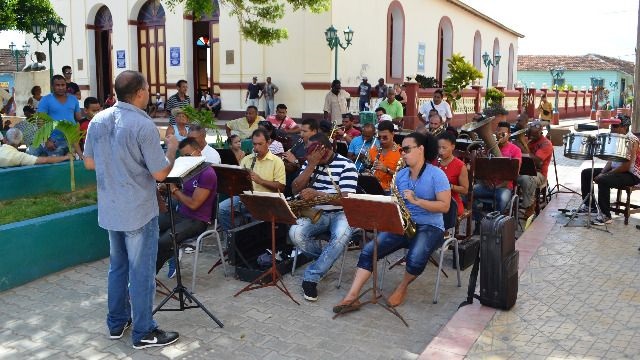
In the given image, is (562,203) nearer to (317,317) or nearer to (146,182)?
(317,317)

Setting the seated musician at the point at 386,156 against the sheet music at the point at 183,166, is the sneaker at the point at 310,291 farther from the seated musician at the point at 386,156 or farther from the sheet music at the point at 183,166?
the seated musician at the point at 386,156

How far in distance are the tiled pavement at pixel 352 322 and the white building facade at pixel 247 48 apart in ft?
45.5

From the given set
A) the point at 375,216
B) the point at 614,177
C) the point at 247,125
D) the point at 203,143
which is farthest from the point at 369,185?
the point at 247,125

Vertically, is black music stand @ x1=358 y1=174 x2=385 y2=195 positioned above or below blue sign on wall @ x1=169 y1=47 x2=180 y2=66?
below

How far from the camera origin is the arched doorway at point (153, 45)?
22.8 meters

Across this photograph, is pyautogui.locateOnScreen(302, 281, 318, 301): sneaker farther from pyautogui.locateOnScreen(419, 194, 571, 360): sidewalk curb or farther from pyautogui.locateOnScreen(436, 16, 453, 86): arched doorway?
pyautogui.locateOnScreen(436, 16, 453, 86): arched doorway

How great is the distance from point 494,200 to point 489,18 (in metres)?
27.3

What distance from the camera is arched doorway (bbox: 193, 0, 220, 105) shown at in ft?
69.8

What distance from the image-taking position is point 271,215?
5625mm

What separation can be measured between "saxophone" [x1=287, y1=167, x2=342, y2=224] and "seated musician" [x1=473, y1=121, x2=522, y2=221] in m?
2.53

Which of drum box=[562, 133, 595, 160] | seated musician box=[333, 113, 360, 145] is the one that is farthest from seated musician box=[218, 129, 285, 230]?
drum box=[562, 133, 595, 160]

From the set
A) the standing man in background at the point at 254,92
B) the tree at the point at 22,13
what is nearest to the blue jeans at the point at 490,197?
the standing man in background at the point at 254,92

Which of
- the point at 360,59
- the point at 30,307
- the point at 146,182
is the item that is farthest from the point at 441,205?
the point at 360,59

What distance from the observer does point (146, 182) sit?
14.1 feet
